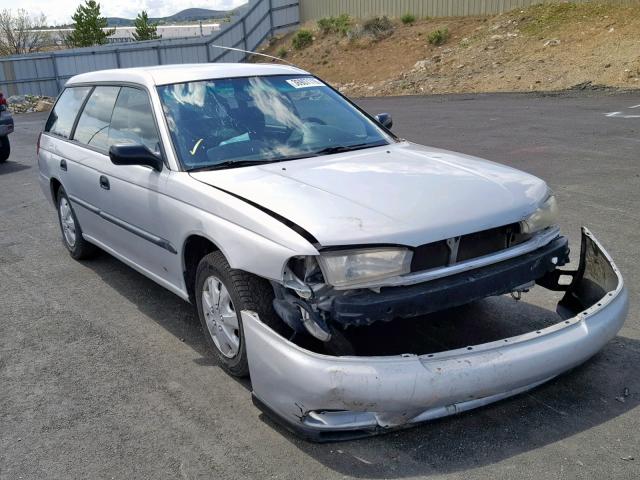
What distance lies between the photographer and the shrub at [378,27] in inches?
1168

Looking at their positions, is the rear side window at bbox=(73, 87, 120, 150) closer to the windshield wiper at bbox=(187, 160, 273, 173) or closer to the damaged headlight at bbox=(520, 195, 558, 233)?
the windshield wiper at bbox=(187, 160, 273, 173)

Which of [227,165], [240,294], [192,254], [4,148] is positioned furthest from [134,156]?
[4,148]

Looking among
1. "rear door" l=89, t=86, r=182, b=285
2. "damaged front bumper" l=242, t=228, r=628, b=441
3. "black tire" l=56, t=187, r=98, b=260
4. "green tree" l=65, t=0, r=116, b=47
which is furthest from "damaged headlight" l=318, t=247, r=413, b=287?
"green tree" l=65, t=0, r=116, b=47

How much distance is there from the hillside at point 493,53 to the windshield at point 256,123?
48.3 feet

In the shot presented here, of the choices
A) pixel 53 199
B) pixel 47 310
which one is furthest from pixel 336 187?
pixel 53 199

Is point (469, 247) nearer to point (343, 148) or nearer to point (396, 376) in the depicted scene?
point (396, 376)

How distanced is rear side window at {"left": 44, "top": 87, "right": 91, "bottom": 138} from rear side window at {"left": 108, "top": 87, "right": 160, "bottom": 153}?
909mm

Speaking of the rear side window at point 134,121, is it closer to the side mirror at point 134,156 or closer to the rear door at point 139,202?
the rear door at point 139,202

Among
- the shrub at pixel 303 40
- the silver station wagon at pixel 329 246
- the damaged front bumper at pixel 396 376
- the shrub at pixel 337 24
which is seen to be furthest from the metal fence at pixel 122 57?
the damaged front bumper at pixel 396 376

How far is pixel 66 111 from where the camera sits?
633cm

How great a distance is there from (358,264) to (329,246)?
0.16 meters

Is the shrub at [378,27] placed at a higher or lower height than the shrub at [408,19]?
lower

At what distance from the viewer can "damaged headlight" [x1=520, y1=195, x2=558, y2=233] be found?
3.66 metres

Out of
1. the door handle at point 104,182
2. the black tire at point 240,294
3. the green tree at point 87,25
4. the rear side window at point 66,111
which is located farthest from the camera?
the green tree at point 87,25
